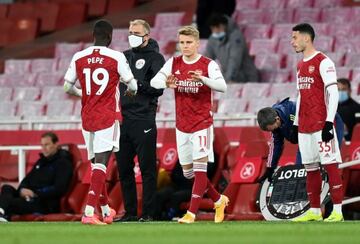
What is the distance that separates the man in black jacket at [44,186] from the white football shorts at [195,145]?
3765 millimetres

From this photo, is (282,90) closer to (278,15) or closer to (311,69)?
(278,15)

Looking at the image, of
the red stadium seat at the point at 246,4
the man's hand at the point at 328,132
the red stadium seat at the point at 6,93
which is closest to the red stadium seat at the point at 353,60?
the red stadium seat at the point at 246,4

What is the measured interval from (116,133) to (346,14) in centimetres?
947

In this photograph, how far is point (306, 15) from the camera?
22516 mm

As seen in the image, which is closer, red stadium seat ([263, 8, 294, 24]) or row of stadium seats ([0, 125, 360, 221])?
row of stadium seats ([0, 125, 360, 221])

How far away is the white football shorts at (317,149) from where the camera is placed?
1343 centimetres

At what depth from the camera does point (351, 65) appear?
20.7 metres

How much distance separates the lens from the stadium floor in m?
10.6

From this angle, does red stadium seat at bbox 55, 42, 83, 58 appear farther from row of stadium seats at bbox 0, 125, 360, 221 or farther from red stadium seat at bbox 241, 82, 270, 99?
row of stadium seats at bbox 0, 125, 360, 221

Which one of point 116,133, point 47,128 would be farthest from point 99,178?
point 47,128

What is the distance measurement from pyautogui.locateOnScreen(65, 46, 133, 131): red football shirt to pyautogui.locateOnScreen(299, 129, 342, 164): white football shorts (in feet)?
5.74

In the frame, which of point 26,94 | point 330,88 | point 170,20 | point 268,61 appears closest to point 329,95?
point 330,88

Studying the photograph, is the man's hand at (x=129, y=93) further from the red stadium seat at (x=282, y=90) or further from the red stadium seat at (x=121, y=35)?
the red stadium seat at (x=121, y=35)

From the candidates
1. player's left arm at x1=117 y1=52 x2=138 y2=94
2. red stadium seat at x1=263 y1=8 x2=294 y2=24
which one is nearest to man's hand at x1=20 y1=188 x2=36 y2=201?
player's left arm at x1=117 y1=52 x2=138 y2=94
